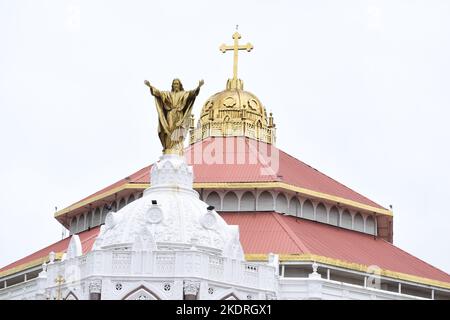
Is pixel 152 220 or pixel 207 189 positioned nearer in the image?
pixel 152 220

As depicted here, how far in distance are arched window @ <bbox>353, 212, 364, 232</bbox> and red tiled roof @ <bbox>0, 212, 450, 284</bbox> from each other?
0.42m

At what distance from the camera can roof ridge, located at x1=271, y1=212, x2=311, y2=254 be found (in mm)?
48875

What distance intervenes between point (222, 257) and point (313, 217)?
19.1m

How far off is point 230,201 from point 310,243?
5899 millimetres

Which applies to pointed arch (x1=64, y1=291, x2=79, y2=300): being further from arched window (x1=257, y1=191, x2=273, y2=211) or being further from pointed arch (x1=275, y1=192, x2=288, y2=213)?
pointed arch (x1=275, y1=192, x2=288, y2=213)

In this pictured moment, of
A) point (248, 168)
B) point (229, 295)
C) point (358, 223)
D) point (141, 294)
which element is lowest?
point (141, 294)

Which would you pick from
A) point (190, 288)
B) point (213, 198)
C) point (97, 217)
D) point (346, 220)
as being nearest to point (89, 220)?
point (97, 217)

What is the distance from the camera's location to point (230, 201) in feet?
180

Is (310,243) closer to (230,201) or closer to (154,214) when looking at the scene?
(230,201)
